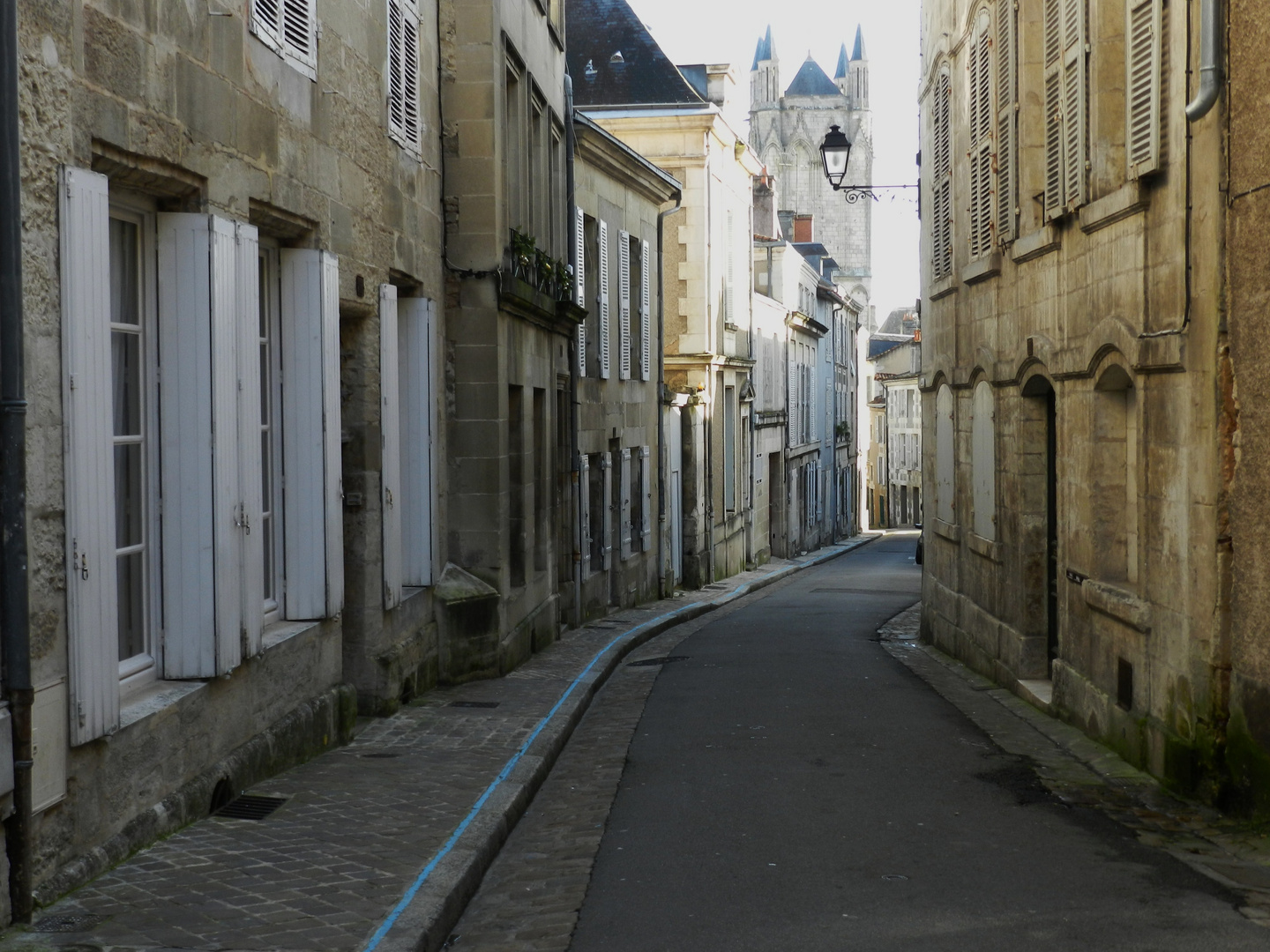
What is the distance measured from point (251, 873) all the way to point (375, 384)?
432 cm

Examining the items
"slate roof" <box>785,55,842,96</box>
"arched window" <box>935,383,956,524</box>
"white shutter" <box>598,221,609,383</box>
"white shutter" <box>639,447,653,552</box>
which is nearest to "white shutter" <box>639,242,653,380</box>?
"white shutter" <box>639,447,653,552</box>

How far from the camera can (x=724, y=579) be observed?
30.0m

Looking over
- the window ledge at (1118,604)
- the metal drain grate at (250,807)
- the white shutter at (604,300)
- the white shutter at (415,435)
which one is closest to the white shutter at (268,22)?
the white shutter at (415,435)

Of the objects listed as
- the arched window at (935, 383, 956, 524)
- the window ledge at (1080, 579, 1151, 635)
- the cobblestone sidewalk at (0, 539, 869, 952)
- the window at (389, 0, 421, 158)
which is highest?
the window at (389, 0, 421, 158)

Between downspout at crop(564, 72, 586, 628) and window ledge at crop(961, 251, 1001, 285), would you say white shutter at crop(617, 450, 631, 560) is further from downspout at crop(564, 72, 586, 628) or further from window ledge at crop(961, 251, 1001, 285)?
window ledge at crop(961, 251, 1001, 285)

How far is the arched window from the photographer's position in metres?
15.1

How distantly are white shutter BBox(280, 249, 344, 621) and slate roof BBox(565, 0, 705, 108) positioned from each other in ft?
70.3

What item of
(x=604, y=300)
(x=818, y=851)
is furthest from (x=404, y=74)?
(x=604, y=300)

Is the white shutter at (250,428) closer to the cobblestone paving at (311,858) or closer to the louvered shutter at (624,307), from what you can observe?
the cobblestone paving at (311,858)

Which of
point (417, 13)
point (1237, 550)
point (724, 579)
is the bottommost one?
point (724, 579)

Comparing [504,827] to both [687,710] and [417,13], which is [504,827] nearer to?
[687,710]

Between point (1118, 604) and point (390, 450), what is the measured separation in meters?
4.81

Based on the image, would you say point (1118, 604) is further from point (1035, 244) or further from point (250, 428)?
point (250, 428)

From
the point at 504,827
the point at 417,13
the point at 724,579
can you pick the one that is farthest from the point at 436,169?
the point at 724,579
